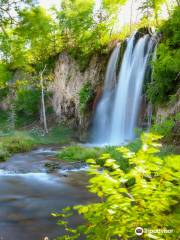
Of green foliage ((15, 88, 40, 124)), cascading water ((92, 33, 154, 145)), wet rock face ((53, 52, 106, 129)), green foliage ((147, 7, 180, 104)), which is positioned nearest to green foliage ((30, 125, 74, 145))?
wet rock face ((53, 52, 106, 129))

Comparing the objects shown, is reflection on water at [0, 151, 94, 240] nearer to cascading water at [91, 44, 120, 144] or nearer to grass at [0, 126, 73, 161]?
grass at [0, 126, 73, 161]

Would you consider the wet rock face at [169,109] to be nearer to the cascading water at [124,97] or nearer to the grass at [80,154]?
the grass at [80,154]

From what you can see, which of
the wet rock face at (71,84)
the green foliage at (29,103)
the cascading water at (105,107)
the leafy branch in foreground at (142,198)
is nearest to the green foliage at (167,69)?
the cascading water at (105,107)

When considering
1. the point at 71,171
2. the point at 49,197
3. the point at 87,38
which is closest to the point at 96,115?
the point at 87,38

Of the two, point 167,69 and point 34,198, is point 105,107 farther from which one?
point 34,198

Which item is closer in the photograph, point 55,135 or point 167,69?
point 167,69

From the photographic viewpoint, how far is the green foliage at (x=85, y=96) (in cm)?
2338

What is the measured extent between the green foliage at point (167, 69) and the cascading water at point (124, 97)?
11.3ft

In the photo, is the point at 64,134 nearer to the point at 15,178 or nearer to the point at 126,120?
the point at 126,120

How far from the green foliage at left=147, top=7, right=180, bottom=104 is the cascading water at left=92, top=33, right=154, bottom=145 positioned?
11.3 feet

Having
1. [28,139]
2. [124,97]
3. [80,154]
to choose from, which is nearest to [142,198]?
[80,154]

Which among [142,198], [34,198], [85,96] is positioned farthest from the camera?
[85,96]

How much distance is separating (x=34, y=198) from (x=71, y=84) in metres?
19.1

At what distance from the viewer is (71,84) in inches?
1034
